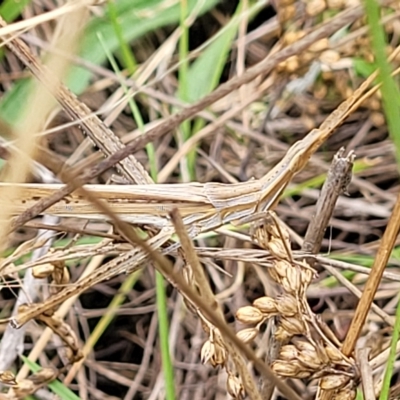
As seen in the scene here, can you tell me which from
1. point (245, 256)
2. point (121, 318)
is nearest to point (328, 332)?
point (245, 256)

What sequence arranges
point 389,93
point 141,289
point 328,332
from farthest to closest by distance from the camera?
point 141,289 → point 328,332 → point 389,93

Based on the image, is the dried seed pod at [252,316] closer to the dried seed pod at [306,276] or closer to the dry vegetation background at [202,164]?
the dried seed pod at [306,276]

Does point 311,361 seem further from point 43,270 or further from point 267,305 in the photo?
point 43,270

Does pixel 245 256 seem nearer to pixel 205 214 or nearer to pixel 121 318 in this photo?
pixel 205 214

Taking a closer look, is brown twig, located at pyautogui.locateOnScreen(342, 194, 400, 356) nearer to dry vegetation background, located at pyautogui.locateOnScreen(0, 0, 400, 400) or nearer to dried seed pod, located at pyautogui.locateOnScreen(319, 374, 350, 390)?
dried seed pod, located at pyautogui.locateOnScreen(319, 374, 350, 390)

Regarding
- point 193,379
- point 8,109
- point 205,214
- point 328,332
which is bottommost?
point 193,379

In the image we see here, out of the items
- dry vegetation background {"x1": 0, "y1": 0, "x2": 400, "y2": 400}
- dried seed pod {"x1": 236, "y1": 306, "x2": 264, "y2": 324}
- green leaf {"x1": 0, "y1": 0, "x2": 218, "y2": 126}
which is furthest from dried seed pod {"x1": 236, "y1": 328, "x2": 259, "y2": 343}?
green leaf {"x1": 0, "y1": 0, "x2": 218, "y2": 126}

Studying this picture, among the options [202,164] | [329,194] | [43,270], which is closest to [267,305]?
[329,194]
